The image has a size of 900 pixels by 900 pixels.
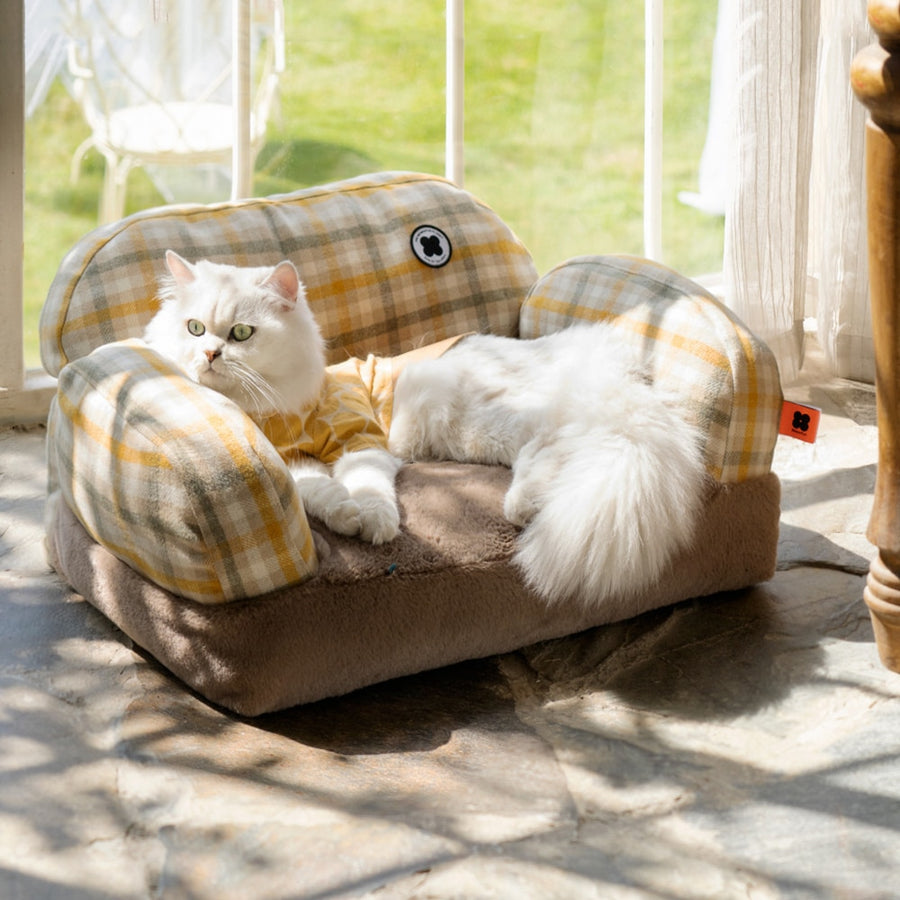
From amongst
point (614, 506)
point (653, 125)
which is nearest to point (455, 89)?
point (653, 125)

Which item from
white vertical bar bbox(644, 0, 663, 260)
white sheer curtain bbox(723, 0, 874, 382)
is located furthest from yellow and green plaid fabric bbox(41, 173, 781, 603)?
white vertical bar bbox(644, 0, 663, 260)

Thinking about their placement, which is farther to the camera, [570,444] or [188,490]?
[570,444]

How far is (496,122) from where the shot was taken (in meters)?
3.72

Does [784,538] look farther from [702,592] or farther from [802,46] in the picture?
[802,46]

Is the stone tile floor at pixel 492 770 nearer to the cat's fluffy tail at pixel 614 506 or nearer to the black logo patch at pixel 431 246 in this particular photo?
the cat's fluffy tail at pixel 614 506

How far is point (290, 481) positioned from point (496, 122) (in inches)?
86.2

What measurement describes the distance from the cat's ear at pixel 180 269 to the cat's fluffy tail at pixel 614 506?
0.70 m

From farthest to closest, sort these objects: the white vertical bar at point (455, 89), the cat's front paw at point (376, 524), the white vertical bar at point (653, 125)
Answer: the white vertical bar at point (653, 125)
the white vertical bar at point (455, 89)
the cat's front paw at point (376, 524)

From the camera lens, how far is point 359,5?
3.43m

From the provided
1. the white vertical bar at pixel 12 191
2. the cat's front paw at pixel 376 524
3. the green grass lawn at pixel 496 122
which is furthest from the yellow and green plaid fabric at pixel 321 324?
the green grass lawn at pixel 496 122

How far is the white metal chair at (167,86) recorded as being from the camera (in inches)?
119

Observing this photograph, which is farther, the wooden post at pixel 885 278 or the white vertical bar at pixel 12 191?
the white vertical bar at pixel 12 191

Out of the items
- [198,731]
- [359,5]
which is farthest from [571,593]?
[359,5]

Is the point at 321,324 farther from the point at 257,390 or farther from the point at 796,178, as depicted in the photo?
the point at 796,178
